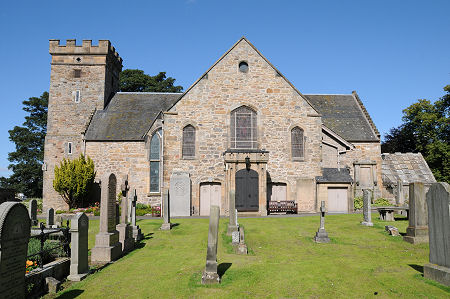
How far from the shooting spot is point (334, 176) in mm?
24422

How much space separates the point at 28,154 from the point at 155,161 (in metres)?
29.6

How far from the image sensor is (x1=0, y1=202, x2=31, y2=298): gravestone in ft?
18.8

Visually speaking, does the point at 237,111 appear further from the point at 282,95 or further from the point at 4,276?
the point at 4,276

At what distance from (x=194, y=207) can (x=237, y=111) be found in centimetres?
754

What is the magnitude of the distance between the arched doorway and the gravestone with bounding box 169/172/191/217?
3.44 meters

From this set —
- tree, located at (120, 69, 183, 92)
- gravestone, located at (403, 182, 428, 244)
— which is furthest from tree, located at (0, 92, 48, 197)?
gravestone, located at (403, 182, 428, 244)

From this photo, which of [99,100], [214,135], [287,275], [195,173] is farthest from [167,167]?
[287,275]

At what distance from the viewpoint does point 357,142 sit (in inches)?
1136

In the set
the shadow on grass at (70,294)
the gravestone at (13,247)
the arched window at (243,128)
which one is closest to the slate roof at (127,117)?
the arched window at (243,128)

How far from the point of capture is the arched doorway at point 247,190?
882 inches

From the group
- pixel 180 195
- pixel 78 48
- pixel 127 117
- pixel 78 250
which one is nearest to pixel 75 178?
pixel 127 117

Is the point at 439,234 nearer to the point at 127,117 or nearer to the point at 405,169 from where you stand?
the point at 127,117

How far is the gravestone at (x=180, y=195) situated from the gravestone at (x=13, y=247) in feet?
53.8

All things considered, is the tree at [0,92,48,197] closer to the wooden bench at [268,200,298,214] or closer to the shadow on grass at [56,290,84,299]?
the wooden bench at [268,200,298,214]
